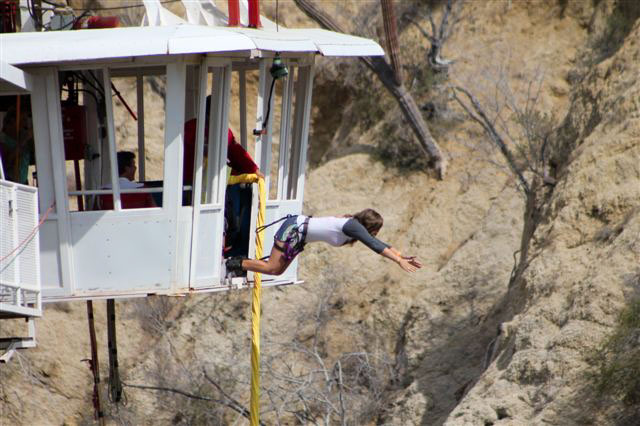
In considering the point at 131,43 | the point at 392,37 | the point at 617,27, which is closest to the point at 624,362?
the point at 131,43

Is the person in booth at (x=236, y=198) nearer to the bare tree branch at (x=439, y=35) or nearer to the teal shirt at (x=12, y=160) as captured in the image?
the teal shirt at (x=12, y=160)

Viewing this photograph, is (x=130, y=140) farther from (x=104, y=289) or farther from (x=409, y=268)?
(x=409, y=268)

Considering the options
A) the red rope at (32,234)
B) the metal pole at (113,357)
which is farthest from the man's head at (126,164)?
the metal pole at (113,357)

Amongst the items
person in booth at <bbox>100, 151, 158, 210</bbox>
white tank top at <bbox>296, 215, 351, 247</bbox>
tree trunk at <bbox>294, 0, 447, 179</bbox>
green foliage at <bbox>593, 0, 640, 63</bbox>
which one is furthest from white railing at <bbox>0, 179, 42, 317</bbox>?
green foliage at <bbox>593, 0, 640, 63</bbox>

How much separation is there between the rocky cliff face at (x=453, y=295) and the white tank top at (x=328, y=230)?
10.7 ft

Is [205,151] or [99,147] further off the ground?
[205,151]

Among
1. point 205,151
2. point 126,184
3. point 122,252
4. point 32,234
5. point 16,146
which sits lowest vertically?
point 122,252

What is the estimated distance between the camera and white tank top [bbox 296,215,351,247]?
1280 cm

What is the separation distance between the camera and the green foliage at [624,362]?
541 inches

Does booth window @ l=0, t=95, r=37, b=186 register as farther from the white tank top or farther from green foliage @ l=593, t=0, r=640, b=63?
green foliage @ l=593, t=0, r=640, b=63

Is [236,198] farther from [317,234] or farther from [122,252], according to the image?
[317,234]

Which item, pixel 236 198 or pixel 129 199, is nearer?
pixel 129 199

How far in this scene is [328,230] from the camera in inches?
508

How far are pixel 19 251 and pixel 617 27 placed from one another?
1258 cm
